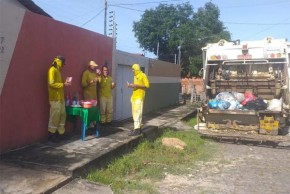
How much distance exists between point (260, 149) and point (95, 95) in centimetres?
406

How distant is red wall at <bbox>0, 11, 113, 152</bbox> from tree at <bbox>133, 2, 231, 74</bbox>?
25.0 meters

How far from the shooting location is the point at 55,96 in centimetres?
701

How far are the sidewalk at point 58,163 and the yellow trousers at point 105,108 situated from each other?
1296 millimetres

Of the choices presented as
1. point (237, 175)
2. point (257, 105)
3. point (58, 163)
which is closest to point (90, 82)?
point (58, 163)

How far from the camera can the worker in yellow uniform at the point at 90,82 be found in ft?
28.3

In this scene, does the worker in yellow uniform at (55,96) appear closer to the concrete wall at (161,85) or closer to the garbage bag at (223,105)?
the garbage bag at (223,105)

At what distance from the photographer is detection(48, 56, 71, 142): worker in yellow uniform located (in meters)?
6.88

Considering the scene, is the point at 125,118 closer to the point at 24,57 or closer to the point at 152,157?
the point at 152,157

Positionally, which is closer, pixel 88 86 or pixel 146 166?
pixel 146 166

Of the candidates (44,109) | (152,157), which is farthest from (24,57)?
(152,157)

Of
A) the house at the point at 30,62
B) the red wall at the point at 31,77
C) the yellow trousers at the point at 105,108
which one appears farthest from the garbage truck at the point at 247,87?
the red wall at the point at 31,77

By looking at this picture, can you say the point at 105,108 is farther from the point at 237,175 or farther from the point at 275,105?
the point at 275,105

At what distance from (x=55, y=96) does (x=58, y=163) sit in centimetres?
168

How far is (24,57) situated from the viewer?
649cm
